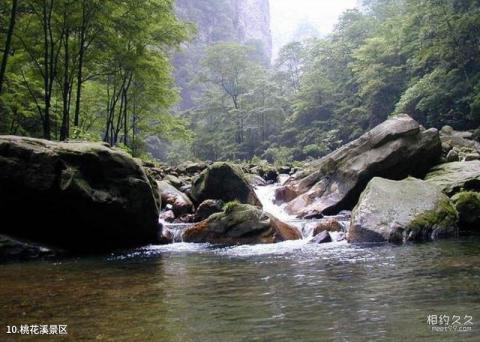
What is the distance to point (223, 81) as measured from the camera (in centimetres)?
4844

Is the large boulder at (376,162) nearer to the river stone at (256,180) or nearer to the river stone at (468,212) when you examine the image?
the river stone at (468,212)

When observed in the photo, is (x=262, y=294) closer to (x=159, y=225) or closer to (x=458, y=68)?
(x=159, y=225)

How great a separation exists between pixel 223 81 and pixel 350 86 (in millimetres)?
14198

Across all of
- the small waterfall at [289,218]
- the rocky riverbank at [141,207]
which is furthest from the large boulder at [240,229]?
the small waterfall at [289,218]

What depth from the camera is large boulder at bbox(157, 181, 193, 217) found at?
13867mm

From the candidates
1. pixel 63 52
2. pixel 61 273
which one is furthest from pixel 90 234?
pixel 63 52

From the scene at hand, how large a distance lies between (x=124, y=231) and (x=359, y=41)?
3826cm

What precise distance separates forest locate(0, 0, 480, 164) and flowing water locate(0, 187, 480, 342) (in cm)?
939

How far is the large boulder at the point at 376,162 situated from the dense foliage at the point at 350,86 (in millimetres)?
11939

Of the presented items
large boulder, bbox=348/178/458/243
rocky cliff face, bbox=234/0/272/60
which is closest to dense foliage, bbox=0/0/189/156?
large boulder, bbox=348/178/458/243

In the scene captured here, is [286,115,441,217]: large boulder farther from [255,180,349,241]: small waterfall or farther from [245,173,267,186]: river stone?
[245,173,267,186]: river stone

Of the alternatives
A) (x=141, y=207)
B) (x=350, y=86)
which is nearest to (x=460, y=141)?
(x=141, y=207)

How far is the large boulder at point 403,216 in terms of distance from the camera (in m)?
9.29

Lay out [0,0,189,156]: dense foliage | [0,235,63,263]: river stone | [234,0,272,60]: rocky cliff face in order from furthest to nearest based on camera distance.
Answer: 1. [234,0,272,60]: rocky cliff face
2. [0,0,189,156]: dense foliage
3. [0,235,63,263]: river stone
